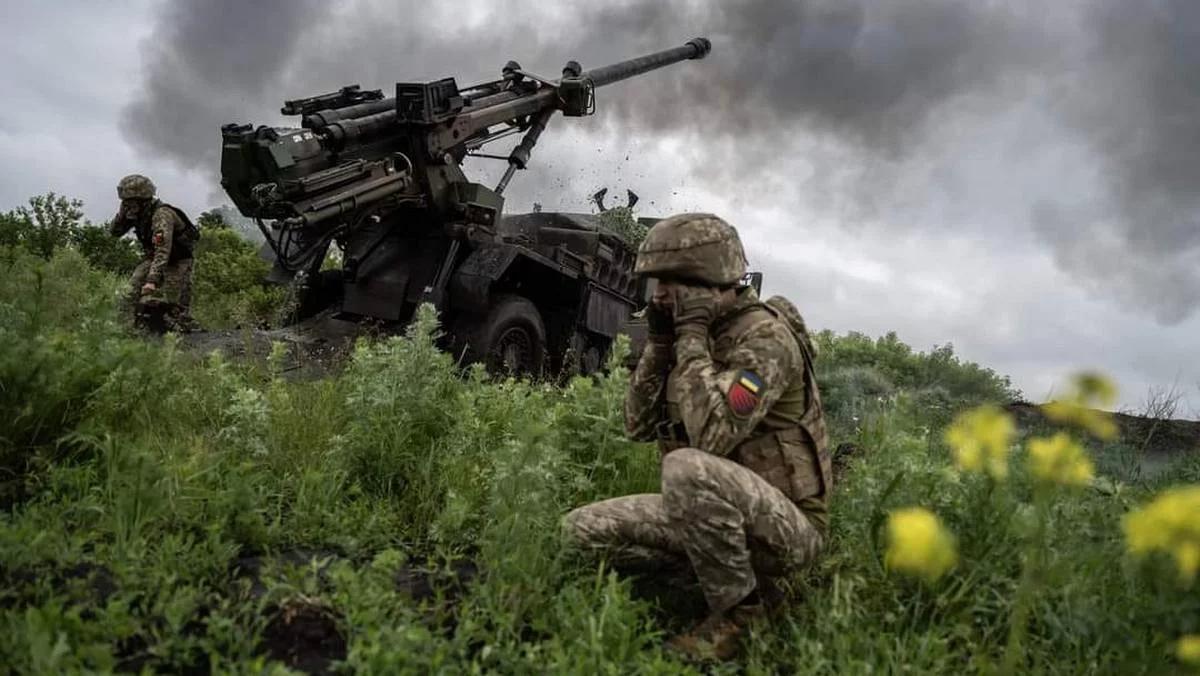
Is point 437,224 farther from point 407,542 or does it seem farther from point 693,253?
point 693,253

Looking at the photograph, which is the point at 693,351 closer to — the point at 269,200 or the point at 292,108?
the point at 269,200

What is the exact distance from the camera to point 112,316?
5.16 m

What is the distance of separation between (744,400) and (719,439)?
0.19 metres

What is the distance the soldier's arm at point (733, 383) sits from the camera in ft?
12.1

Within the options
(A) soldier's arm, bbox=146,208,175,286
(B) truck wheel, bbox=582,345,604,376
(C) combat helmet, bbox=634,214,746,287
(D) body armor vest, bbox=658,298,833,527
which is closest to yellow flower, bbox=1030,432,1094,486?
(D) body armor vest, bbox=658,298,833,527

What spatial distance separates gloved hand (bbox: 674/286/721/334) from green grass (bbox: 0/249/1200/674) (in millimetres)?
821

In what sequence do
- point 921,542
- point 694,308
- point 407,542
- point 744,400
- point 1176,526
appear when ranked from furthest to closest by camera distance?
point 407,542 < point 694,308 < point 744,400 < point 1176,526 < point 921,542

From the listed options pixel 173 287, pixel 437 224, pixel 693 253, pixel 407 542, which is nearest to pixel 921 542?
pixel 693 253

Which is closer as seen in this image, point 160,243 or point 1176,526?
point 1176,526

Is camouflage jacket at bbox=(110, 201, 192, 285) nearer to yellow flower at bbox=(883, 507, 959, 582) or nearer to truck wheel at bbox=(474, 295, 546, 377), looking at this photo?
truck wheel at bbox=(474, 295, 546, 377)

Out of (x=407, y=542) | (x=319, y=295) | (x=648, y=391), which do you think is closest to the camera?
(x=648, y=391)

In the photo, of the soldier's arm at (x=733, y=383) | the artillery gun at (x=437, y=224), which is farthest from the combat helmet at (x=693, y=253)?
the artillery gun at (x=437, y=224)

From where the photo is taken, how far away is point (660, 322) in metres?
4.08

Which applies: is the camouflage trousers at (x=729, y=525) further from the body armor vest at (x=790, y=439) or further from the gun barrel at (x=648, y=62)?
the gun barrel at (x=648, y=62)
